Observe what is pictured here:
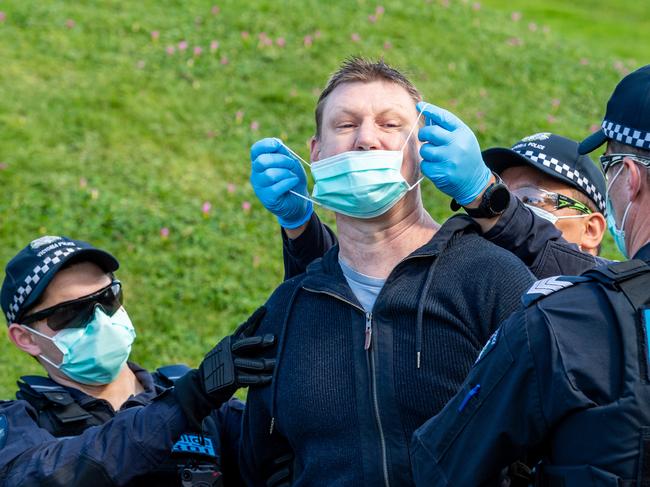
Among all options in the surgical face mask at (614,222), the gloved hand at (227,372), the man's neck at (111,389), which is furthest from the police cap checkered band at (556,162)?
the man's neck at (111,389)

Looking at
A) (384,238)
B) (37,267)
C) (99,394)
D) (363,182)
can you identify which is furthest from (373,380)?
(37,267)

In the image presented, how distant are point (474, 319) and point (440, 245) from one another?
0.90 ft

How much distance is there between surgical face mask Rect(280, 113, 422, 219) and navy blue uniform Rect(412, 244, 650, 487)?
34.5 inches

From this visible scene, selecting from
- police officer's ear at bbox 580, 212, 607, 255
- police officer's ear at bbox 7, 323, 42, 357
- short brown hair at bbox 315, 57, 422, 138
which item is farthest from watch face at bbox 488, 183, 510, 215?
police officer's ear at bbox 7, 323, 42, 357

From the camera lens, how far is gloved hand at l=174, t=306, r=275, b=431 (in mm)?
3441

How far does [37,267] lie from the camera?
446 cm

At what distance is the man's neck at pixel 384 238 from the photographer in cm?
333

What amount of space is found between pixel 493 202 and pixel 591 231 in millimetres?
1433

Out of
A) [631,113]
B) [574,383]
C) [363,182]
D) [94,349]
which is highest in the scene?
[631,113]

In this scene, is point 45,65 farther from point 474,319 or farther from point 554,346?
point 554,346

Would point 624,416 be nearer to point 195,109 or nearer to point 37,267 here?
point 37,267

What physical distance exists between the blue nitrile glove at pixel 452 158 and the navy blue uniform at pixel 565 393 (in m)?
0.69

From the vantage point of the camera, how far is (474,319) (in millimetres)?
3068

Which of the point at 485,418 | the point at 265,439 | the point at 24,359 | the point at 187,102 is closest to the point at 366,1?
the point at 187,102
